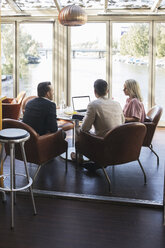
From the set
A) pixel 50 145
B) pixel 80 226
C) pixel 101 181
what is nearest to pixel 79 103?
pixel 50 145

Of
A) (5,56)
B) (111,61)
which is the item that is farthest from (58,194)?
(5,56)

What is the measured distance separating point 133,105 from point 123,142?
3.26ft

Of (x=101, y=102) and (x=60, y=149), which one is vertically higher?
(x=101, y=102)

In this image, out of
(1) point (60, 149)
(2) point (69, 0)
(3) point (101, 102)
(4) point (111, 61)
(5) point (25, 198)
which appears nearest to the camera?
(5) point (25, 198)

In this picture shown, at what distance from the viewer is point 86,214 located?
3490 millimetres

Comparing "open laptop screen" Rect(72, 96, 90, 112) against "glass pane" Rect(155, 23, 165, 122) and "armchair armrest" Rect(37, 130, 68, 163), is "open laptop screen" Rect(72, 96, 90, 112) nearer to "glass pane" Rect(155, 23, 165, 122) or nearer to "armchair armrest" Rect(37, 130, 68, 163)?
"armchair armrest" Rect(37, 130, 68, 163)

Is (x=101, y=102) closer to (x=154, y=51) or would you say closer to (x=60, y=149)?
(x=60, y=149)

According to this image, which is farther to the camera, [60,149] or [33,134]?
[60,149]

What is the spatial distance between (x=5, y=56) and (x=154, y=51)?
3.58 metres

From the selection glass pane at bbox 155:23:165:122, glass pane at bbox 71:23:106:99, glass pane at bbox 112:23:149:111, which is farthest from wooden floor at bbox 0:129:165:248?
glass pane at bbox 71:23:106:99

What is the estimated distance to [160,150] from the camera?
5.89 m

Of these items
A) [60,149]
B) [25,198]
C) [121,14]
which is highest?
[121,14]

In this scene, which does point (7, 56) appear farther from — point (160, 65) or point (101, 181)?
point (101, 181)

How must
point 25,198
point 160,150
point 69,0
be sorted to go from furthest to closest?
point 69,0 < point 160,150 < point 25,198
